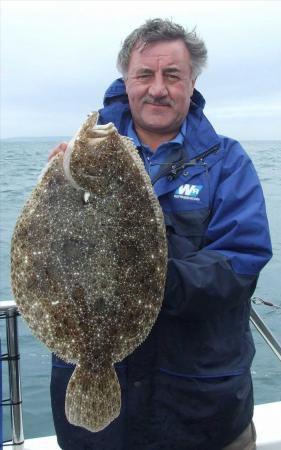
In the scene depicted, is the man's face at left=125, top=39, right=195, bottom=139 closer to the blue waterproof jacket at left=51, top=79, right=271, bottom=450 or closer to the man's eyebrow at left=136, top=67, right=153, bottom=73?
the man's eyebrow at left=136, top=67, right=153, bottom=73

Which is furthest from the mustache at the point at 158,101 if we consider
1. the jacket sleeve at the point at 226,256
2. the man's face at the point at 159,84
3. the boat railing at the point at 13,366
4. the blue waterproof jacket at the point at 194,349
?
the boat railing at the point at 13,366

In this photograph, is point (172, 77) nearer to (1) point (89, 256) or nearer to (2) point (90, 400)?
(1) point (89, 256)

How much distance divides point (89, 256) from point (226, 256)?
0.67 m

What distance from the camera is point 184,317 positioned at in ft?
8.89

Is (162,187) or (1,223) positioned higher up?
(162,187)

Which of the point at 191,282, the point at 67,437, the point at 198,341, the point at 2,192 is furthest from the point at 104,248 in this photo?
the point at 2,192

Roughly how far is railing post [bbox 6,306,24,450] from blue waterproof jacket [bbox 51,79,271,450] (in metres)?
0.49

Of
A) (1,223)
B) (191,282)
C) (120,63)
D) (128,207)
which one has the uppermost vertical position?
(120,63)

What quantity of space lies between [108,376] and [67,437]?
2.39 ft

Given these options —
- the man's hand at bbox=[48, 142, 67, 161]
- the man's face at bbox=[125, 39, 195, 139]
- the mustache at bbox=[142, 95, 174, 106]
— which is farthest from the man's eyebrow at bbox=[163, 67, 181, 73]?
the man's hand at bbox=[48, 142, 67, 161]

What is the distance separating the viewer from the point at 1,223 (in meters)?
16.1

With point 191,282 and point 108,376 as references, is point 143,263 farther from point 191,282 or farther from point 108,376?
point 108,376

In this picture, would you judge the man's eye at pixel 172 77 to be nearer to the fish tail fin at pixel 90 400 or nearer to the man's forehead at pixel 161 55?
the man's forehead at pixel 161 55

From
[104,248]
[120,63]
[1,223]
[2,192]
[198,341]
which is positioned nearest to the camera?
[104,248]
